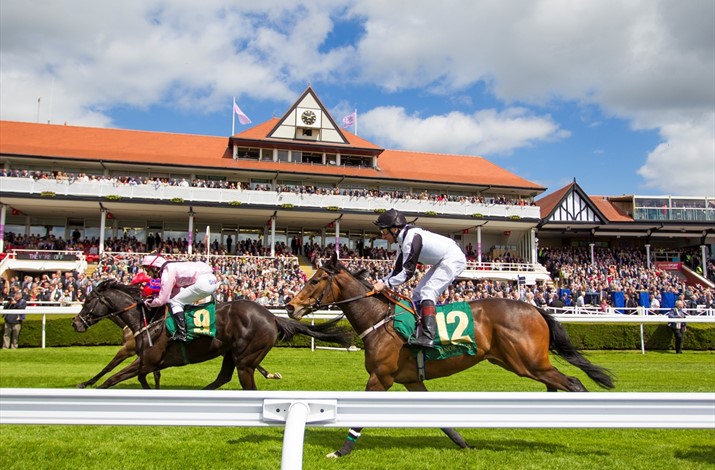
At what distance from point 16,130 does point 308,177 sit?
55.2ft

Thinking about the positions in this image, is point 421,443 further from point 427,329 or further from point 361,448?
point 427,329

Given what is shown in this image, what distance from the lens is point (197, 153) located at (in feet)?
107

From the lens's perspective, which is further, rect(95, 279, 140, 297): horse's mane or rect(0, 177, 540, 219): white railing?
rect(0, 177, 540, 219): white railing

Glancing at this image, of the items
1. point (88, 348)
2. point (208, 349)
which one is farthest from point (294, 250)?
point (208, 349)

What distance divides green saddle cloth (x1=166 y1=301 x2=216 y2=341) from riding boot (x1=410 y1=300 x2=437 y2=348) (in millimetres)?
2656

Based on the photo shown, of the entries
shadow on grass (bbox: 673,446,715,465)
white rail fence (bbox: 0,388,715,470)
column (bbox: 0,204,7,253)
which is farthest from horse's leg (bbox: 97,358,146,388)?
column (bbox: 0,204,7,253)

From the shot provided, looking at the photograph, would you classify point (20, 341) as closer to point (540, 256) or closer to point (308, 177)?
point (308, 177)

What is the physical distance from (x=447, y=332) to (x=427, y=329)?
0.19 m

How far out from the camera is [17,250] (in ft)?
78.1

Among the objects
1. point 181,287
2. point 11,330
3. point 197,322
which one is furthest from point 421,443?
point 11,330

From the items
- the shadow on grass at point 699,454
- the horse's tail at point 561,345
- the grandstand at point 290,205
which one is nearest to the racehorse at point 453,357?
the horse's tail at point 561,345

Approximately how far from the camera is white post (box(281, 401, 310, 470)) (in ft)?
6.88

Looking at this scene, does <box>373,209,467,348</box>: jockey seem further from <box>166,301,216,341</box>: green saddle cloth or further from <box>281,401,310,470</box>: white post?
<box>281,401,310,470</box>: white post

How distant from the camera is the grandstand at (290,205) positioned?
88.4ft
